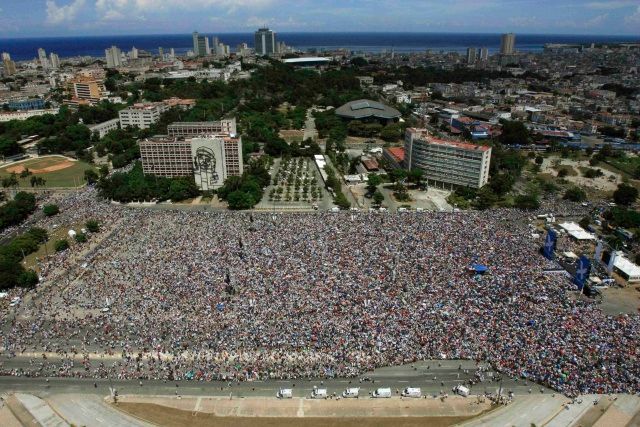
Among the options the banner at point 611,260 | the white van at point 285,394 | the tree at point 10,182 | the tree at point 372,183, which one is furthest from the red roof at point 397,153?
the tree at point 10,182

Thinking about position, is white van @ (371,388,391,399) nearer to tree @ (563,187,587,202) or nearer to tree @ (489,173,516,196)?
tree @ (489,173,516,196)

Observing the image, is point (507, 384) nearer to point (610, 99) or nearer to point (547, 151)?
point (547, 151)

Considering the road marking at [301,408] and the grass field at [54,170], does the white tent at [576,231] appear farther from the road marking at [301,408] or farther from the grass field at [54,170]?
the grass field at [54,170]

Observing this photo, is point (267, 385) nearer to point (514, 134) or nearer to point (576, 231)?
point (576, 231)

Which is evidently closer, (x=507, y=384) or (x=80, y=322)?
(x=507, y=384)

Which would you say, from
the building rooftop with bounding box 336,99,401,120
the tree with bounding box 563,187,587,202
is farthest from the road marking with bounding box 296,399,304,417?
the building rooftop with bounding box 336,99,401,120

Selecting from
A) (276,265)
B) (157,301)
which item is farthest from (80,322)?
(276,265)
